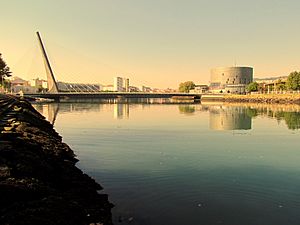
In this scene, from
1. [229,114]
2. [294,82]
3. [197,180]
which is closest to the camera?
[197,180]

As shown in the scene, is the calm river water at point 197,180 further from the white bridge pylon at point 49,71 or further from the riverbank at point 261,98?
the white bridge pylon at point 49,71

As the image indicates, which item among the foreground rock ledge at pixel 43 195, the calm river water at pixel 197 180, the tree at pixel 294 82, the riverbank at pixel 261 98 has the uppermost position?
the tree at pixel 294 82

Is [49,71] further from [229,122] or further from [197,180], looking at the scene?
[197,180]

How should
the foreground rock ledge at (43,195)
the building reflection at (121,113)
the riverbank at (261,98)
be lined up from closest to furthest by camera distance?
the foreground rock ledge at (43,195)
the building reflection at (121,113)
the riverbank at (261,98)

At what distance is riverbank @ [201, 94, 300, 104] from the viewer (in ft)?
356

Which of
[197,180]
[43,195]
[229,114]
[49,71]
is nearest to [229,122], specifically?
[229,114]

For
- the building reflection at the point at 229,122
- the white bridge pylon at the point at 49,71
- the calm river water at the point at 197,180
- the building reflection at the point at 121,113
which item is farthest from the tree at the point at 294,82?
the calm river water at the point at 197,180

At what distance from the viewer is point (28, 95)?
380ft

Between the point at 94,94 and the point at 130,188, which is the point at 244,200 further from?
the point at 94,94

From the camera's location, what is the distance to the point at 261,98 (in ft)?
411

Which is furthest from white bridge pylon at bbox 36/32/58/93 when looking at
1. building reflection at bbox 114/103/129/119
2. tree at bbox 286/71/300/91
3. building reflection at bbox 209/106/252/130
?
tree at bbox 286/71/300/91

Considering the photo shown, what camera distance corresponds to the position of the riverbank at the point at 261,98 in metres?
108

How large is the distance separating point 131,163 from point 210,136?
13269 millimetres

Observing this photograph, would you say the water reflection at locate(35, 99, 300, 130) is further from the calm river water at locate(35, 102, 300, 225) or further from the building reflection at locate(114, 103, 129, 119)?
the calm river water at locate(35, 102, 300, 225)
